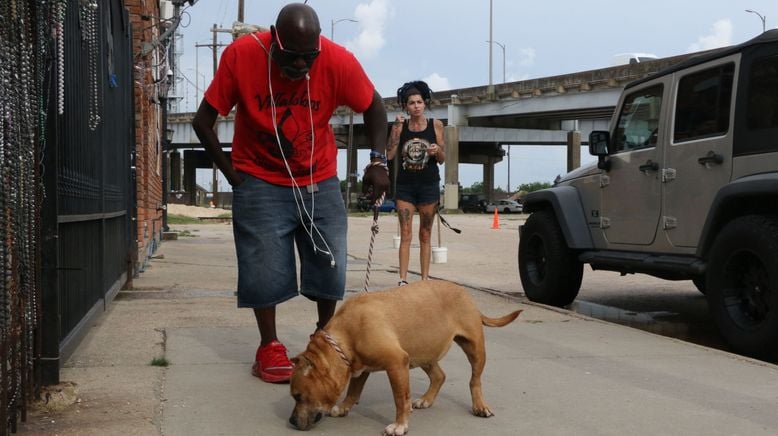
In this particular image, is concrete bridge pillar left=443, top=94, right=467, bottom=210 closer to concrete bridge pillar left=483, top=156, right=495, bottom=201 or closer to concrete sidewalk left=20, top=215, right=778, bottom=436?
concrete bridge pillar left=483, top=156, right=495, bottom=201

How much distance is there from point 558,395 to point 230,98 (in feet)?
7.46

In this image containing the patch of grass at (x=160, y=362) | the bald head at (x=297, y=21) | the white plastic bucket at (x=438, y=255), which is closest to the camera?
the bald head at (x=297, y=21)

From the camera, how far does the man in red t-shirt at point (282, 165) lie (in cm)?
433

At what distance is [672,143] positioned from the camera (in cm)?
644

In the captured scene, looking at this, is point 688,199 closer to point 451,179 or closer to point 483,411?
point 483,411

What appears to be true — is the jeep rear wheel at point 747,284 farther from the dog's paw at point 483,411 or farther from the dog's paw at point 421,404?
the dog's paw at point 421,404

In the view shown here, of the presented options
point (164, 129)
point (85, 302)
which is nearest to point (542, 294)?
point (85, 302)

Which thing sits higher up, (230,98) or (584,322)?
(230,98)

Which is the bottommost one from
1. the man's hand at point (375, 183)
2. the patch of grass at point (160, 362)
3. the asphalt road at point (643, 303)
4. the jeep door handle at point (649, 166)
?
the asphalt road at point (643, 303)

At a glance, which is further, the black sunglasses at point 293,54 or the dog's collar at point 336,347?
the black sunglasses at point 293,54

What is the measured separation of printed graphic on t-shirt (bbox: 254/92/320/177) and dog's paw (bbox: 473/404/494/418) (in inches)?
61.3

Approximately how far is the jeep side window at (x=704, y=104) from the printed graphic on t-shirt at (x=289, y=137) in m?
3.16

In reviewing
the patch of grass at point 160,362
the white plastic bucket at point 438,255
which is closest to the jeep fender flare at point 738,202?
the patch of grass at point 160,362

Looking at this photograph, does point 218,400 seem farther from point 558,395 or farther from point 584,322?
point 584,322
